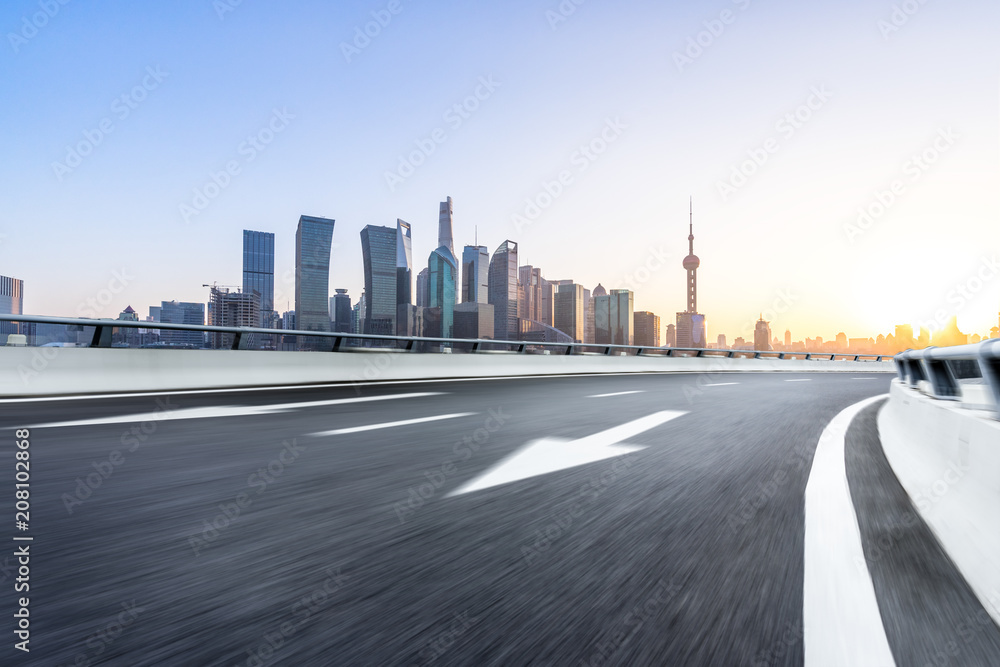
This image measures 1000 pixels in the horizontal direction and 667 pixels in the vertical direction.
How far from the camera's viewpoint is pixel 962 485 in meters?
2.88

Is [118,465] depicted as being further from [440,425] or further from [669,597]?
[669,597]

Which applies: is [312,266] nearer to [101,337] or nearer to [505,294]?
[505,294]

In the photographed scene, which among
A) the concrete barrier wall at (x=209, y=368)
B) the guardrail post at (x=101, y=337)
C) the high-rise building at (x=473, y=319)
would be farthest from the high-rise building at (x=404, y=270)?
the guardrail post at (x=101, y=337)

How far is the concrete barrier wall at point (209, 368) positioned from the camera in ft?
31.9

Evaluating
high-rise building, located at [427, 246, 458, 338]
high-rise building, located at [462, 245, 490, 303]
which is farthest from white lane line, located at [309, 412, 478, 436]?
high-rise building, located at [462, 245, 490, 303]

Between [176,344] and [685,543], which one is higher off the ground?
[176,344]

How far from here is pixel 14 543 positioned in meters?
2.67

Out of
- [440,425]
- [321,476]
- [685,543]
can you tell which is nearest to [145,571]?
[321,476]

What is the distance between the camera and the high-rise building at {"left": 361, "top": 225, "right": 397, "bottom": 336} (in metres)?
80.9

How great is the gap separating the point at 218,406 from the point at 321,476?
17.1 ft

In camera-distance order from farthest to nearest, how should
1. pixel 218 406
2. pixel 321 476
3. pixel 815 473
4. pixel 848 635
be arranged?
pixel 218 406 → pixel 815 473 → pixel 321 476 → pixel 848 635

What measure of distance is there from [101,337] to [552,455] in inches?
381

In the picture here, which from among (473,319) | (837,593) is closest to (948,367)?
(837,593)

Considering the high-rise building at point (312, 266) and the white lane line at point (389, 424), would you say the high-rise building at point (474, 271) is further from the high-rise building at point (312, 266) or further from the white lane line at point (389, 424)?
the white lane line at point (389, 424)
